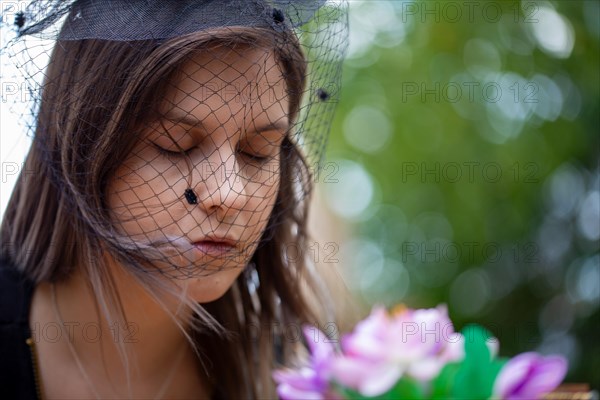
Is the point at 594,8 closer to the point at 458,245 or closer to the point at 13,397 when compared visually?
the point at 458,245

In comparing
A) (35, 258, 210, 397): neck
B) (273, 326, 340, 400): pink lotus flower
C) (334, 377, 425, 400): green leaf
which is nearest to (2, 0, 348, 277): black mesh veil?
(35, 258, 210, 397): neck

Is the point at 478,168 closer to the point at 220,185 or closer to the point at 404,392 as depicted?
the point at 220,185

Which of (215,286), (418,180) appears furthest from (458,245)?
(215,286)

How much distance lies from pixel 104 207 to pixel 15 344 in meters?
0.28

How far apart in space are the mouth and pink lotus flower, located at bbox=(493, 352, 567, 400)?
18.2 inches

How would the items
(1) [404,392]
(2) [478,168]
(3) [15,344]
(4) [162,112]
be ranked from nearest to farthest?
(1) [404,392] → (4) [162,112] → (3) [15,344] → (2) [478,168]

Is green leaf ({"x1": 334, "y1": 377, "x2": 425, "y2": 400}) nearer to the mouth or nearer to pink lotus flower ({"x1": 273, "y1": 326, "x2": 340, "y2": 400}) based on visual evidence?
pink lotus flower ({"x1": 273, "y1": 326, "x2": 340, "y2": 400})

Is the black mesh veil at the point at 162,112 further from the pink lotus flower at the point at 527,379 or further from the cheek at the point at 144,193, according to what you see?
the pink lotus flower at the point at 527,379

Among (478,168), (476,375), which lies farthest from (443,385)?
(478,168)

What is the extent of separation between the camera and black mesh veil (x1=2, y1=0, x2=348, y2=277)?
3.65ft

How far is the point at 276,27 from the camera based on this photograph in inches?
45.1

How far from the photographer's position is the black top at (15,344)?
1232mm

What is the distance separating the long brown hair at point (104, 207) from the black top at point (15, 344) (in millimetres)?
37

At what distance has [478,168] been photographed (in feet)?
11.2
